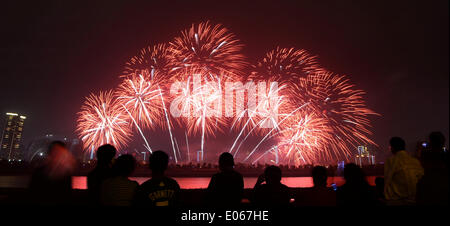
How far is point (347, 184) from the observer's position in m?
4.48

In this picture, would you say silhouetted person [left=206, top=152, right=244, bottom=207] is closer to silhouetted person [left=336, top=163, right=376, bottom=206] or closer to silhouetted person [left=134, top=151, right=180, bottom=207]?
silhouetted person [left=134, top=151, right=180, bottom=207]

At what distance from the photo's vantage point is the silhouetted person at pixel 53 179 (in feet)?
14.2

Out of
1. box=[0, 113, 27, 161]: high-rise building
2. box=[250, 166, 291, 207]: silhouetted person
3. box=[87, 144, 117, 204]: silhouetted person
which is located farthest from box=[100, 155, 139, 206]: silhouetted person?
box=[0, 113, 27, 161]: high-rise building

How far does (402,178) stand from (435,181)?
781mm

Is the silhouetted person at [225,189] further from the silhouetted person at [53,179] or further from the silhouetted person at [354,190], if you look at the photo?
the silhouetted person at [53,179]

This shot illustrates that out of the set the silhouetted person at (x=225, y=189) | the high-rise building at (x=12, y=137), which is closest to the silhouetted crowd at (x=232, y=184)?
the silhouetted person at (x=225, y=189)

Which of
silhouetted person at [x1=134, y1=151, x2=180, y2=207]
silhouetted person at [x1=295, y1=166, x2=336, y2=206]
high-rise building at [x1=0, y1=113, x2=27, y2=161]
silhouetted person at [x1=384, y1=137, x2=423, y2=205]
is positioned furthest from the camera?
high-rise building at [x1=0, y1=113, x2=27, y2=161]

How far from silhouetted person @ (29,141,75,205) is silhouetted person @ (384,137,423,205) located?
5.87 meters

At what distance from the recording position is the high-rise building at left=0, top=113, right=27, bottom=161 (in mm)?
139875

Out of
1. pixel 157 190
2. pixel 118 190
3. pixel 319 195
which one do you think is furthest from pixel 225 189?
pixel 118 190

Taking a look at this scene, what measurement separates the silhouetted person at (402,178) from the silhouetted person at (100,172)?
5217mm
